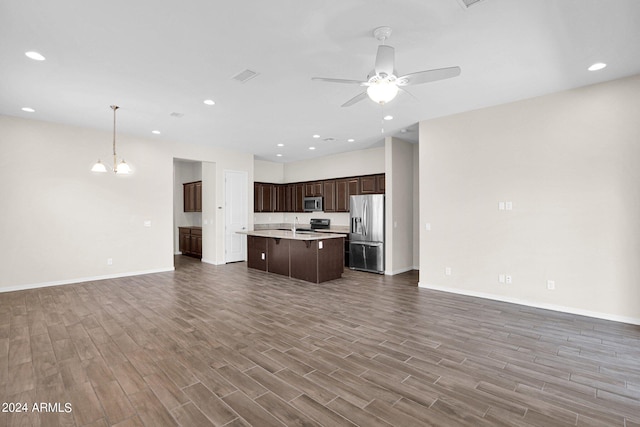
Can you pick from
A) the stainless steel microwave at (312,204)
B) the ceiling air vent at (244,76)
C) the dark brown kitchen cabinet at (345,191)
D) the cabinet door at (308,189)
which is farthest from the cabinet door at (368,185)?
the ceiling air vent at (244,76)

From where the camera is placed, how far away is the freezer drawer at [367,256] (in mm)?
6789

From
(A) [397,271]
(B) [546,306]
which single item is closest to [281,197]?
(A) [397,271]

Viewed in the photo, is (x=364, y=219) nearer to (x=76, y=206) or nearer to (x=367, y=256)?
(x=367, y=256)

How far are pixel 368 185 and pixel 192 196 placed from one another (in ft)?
17.7

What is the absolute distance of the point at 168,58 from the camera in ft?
10.5

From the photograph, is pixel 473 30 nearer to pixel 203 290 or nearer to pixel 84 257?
pixel 203 290

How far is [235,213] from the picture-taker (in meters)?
8.19

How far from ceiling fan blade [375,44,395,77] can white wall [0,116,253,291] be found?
5.84 metres

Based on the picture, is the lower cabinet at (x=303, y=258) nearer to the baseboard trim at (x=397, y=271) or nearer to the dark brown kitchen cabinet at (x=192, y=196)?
the baseboard trim at (x=397, y=271)

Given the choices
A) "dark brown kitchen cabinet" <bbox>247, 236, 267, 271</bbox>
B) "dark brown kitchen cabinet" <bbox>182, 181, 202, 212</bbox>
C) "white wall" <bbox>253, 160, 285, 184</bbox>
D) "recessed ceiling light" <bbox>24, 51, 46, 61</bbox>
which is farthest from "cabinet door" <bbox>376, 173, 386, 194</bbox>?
"recessed ceiling light" <bbox>24, 51, 46, 61</bbox>

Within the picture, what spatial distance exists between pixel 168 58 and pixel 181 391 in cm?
316

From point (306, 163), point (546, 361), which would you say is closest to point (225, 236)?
point (306, 163)

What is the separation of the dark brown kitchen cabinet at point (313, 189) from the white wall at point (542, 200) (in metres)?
3.79

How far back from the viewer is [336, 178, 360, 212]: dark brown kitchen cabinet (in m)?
7.90
